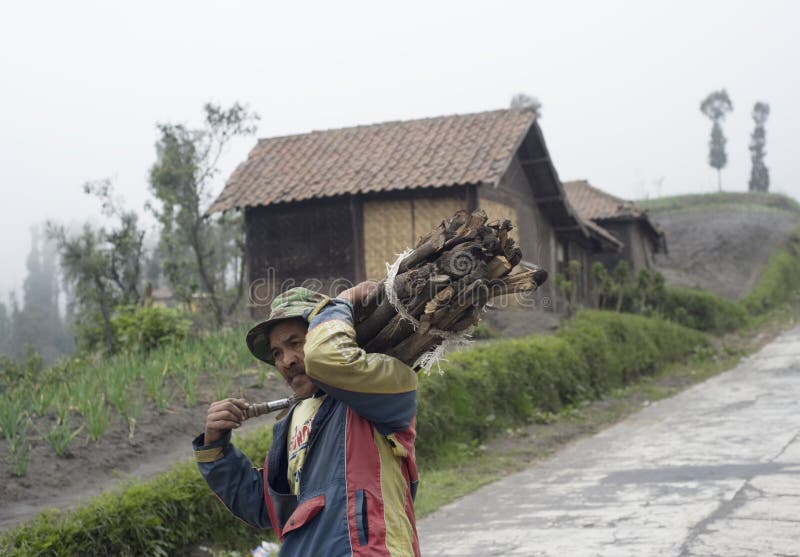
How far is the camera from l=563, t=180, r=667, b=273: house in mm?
31031

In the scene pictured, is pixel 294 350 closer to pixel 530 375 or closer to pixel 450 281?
pixel 450 281

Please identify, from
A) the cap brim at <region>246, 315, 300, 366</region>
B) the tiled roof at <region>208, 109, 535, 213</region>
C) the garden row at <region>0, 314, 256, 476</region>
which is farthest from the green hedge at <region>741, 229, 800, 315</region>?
the cap brim at <region>246, 315, 300, 366</region>

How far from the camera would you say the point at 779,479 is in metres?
7.29

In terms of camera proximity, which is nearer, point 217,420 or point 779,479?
point 217,420

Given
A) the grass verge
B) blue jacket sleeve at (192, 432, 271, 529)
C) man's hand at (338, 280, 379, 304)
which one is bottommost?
the grass verge

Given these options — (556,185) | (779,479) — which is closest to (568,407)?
(779,479)

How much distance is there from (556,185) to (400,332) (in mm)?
17345

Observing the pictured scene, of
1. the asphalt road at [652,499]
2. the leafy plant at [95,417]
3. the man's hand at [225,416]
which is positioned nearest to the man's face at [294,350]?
the man's hand at [225,416]

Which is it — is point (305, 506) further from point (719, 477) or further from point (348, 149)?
point (348, 149)

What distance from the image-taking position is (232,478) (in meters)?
2.96

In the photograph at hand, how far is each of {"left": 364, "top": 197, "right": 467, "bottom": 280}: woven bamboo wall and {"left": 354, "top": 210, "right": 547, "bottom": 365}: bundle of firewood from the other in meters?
13.3

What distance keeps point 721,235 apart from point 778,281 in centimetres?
829

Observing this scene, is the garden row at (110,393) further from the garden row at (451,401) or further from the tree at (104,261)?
the tree at (104,261)

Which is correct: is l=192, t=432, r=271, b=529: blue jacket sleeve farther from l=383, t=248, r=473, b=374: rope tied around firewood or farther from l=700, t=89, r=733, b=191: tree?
l=700, t=89, r=733, b=191: tree
